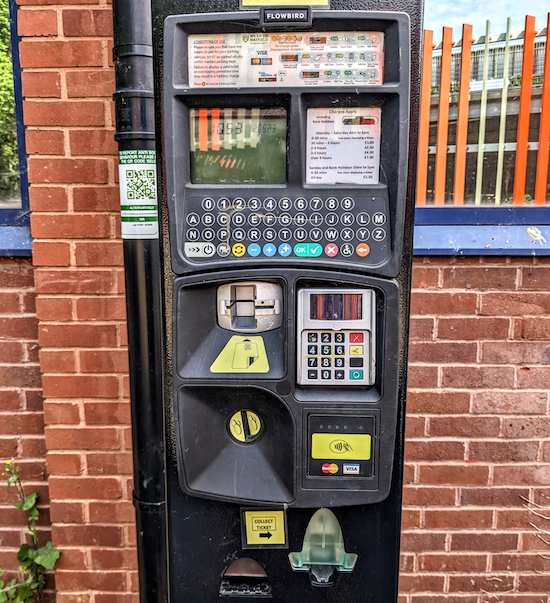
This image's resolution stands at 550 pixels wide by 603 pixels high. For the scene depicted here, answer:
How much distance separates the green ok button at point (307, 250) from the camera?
125 centimetres

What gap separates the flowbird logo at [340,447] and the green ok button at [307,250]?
494mm

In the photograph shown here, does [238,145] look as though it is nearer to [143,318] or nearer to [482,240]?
[143,318]

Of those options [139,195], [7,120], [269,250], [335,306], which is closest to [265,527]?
[335,306]

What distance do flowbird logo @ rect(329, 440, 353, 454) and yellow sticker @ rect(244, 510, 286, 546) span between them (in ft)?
0.83

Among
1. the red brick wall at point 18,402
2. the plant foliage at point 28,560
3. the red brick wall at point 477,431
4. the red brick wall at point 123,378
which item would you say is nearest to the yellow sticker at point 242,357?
the red brick wall at point 123,378

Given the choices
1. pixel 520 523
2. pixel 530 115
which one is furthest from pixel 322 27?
pixel 520 523

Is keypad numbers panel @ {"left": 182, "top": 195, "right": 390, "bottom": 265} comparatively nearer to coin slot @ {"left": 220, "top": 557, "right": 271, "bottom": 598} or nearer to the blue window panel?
the blue window panel

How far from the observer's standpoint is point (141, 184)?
130 centimetres

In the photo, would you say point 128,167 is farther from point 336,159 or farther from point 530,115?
point 530,115

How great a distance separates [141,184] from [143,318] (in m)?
0.35

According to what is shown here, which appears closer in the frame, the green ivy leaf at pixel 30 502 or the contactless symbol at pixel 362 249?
the contactless symbol at pixel 362 249

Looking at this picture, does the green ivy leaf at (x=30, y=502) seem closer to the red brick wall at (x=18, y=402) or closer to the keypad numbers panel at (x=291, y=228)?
the red brick wall at (x=18, y=402)

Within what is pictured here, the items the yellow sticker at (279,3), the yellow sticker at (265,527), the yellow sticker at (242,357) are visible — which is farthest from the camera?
the yellow sticker at (265,527)

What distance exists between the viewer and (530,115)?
203cm
